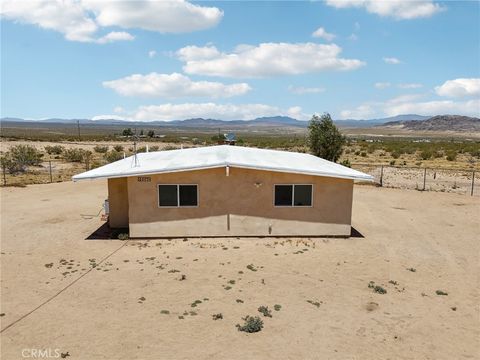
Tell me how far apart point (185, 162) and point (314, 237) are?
19.7 ft

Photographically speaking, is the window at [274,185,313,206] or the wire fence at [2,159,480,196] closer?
the window at [274,185,313,206]

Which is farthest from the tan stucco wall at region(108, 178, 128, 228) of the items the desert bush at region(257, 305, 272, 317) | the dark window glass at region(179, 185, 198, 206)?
the desert bush at region(257, 305, 272, 317)

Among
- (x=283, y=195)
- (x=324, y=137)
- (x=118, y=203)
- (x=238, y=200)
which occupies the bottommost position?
(x=118, y=203)

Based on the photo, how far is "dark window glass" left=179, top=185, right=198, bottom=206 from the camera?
1602 centimetres

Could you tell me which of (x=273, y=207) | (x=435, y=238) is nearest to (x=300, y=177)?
(x=273, y=207)

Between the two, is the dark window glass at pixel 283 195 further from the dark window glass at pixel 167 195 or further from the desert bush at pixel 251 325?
the desert bush at pixel 251 325

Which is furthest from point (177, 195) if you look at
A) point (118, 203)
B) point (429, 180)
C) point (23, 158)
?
point (23, 158)

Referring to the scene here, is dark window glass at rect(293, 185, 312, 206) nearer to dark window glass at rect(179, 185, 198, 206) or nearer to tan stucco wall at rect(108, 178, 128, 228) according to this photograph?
dark window glass at rect(179, 185, 198, 206)

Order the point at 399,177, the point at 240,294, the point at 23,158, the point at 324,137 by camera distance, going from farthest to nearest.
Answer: the point at 23,158 < the point at 399,177 < the point at 324,137 < the point at 240,294

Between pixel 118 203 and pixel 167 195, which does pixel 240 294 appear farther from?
pixel 118 203

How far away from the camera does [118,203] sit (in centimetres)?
1795

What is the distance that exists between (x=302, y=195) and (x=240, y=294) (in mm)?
6292

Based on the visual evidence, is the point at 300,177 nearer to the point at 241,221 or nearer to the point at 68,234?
the point at 241,221

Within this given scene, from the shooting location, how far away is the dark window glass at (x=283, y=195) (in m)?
16.3
